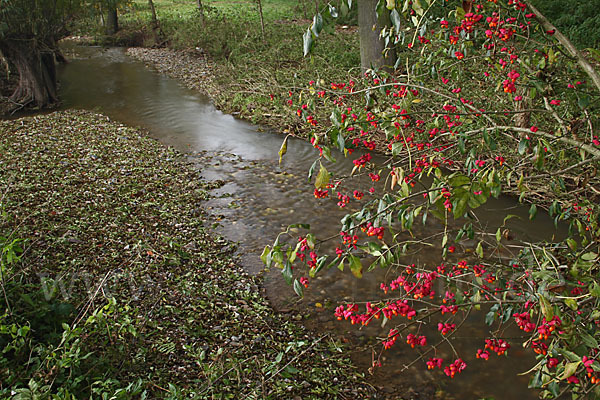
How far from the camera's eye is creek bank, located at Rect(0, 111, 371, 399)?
3396 millimetres

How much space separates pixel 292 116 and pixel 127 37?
1764 cm

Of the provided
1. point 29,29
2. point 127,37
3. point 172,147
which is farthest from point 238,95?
point 127,37

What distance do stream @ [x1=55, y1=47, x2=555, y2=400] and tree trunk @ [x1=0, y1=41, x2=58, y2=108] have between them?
84 centimetres

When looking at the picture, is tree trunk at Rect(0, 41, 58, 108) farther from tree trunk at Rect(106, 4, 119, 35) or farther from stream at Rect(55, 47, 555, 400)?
tree trunk at Rect(106, 4, 119, 35)

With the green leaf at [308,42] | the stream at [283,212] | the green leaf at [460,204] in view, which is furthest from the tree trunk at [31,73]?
the green leaf at [460,204]

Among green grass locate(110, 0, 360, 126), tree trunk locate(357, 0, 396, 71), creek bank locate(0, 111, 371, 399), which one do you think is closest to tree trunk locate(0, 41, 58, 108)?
creek bank locate(0, 111, 371, 399)

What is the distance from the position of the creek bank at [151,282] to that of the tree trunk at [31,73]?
4.57 metres

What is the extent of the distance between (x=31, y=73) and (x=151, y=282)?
10504mm

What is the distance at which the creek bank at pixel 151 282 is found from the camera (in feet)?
11.1

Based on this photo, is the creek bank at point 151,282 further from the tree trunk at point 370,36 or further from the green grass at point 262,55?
the tree trunk at point 370,36

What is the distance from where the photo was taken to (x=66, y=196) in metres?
6.48

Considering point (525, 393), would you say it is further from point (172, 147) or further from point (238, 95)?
point (238, 95)

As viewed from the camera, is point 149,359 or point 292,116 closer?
point 149,359

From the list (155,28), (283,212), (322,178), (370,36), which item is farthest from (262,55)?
(322,178)
